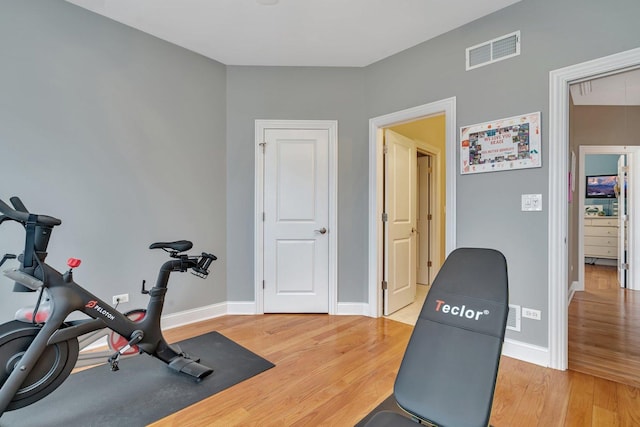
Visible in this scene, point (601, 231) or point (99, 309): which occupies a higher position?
point (601, 231)

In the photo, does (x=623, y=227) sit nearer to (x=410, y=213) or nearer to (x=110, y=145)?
(x=410, y=213)

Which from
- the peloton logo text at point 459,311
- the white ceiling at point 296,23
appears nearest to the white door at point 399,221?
the white ceiling at point 296,23

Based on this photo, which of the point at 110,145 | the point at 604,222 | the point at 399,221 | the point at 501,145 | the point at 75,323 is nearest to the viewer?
the point at 75,323

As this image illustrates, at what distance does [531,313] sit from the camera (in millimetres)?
2270

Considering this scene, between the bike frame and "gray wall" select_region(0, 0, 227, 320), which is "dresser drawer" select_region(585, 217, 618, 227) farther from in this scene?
the bike frame

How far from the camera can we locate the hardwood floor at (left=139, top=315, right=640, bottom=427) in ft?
5.37

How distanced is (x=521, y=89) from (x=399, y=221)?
5.56ft

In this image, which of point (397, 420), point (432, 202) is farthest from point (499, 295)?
point (432, 202)

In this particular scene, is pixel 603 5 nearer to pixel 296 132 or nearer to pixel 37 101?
pixel 296 132

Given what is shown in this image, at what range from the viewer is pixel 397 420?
3.60 feet

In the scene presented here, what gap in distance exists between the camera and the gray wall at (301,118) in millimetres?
3324

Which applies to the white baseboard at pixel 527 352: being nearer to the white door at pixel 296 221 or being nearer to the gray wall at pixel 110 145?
the white door at pixel 296 221

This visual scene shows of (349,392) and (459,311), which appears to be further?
(349,392)

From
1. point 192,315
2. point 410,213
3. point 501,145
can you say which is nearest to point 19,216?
point 192,315
